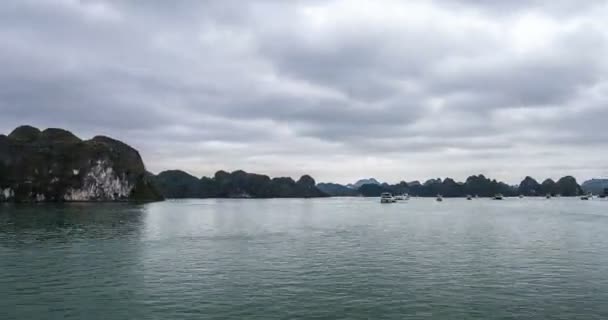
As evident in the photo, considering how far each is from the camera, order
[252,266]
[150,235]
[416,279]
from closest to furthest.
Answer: [416,279] → [252,266] → [150,235]

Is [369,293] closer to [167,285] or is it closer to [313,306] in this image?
[313,306]

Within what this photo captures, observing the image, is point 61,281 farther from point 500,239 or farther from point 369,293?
point 500,239

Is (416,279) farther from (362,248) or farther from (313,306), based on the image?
(362,248)

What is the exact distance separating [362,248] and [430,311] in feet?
127

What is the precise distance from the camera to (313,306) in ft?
Result: 126

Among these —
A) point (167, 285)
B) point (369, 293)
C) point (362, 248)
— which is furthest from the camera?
point (362, 248)

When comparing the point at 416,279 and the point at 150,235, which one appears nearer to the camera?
the point at 416,279

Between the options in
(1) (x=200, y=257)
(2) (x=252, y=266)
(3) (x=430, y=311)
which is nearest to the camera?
(3) (x=430, y=311)

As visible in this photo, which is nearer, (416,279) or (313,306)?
(313,306)

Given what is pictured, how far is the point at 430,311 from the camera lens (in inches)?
1454

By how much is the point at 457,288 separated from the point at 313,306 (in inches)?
594

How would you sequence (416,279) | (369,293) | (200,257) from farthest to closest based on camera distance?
(200,257) → (416,279) → (369,293)

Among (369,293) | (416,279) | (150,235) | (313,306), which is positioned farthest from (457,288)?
(150,235)

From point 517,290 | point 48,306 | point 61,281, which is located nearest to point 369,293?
point 517,290
